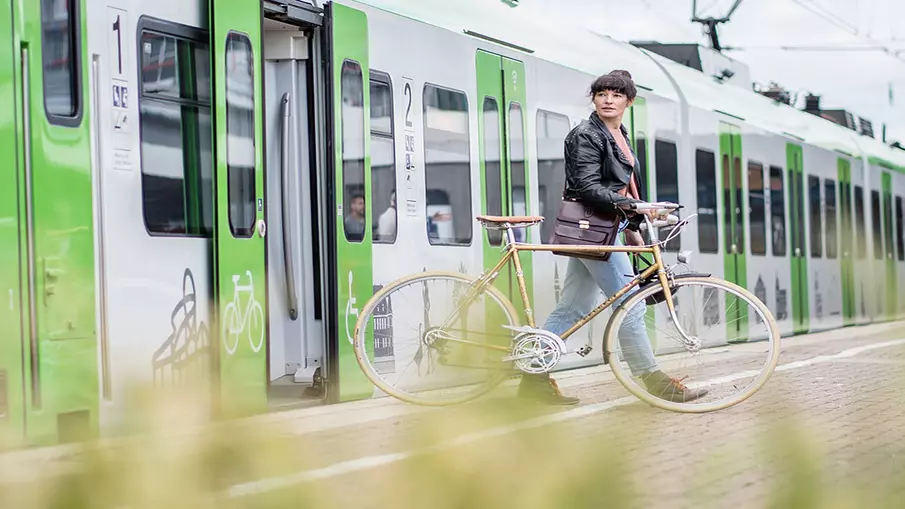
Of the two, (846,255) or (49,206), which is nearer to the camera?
(49,206)

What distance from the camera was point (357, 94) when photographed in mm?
7910

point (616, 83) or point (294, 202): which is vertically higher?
point (616, 83)

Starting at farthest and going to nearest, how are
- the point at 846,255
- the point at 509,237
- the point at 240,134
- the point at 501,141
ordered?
the point at 846,255
the point at 501,141
the point at 509,237
the point at 240,134

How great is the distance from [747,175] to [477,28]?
741cm

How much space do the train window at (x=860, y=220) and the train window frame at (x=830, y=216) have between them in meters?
1.41

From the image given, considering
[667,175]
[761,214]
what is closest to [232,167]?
[667,175]

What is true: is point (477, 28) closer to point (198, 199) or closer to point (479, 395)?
point (198, 199)

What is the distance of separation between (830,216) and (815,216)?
854 mm

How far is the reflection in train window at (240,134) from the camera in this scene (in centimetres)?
670

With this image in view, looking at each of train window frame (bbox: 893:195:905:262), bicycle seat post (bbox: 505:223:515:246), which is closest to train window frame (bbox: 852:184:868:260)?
train window frame (bbox: 893:195:905:262)

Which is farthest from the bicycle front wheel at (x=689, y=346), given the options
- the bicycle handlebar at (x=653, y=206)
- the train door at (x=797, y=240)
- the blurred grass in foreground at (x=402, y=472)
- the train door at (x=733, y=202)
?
the train door at (x=797, y=240)

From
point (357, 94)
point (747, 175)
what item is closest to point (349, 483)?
point (357, 94)

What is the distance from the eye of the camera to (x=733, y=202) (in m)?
15.6

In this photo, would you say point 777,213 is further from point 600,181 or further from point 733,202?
point 600,181
